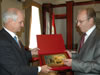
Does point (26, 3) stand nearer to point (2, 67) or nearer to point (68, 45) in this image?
point (68, 45)

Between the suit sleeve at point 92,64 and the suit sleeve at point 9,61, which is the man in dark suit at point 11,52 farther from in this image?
the suit sleeve at point 92,64

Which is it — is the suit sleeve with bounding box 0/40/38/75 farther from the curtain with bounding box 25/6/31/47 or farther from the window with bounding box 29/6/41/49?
the window with bounding box 29/6/41/49

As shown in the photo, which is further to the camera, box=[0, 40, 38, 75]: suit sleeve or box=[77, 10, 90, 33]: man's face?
box=[77, 10, 90, 33]: man's face

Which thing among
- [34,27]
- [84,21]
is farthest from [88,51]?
[34,27]

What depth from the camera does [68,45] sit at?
6.80 m

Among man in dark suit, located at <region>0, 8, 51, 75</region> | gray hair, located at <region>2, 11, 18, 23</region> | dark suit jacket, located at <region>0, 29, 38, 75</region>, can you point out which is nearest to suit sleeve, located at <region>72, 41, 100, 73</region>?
man in dark suit, located at <region>0, 8, 51, 75</region>

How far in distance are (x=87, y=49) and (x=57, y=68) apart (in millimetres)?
499

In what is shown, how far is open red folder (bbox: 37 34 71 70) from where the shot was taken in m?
1.90

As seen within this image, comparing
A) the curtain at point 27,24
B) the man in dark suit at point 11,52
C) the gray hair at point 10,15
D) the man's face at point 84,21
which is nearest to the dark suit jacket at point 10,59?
the man in dark suit at point 11,52

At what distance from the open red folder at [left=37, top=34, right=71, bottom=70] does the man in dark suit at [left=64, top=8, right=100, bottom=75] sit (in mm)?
250

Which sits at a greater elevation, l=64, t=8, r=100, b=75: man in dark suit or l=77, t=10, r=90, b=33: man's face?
l=77, t=10, r=90, b=33: man's face

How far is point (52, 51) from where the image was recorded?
212 cm

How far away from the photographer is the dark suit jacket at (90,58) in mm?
1539

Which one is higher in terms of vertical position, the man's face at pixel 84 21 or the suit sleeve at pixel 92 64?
the man's face at pixel 84 21
